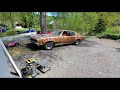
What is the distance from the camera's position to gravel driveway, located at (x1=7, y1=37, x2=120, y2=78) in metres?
2.79

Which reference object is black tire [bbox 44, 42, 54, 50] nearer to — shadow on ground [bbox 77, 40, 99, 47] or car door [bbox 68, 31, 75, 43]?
car door [bbox 68, 31, 75, 43]

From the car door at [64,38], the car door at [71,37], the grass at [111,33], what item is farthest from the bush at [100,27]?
the car door at [64,38]

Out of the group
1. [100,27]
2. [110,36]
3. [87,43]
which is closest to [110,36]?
[110,36]

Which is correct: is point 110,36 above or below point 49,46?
above

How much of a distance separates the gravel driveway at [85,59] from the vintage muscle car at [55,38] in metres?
0.10

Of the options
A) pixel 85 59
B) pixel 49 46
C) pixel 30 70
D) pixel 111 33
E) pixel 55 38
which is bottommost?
pixel 30 70

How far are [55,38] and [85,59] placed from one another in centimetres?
69

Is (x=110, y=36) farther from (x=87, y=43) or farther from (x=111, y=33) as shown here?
(x=87, y=43)

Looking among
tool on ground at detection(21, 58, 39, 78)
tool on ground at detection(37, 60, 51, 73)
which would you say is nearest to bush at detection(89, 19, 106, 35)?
tool on ground at detection(37, 60, 51, 73)

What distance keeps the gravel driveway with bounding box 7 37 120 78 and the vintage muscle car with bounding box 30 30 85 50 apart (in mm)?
98

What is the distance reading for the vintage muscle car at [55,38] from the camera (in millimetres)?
2961

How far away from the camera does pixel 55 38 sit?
3.10 meters
